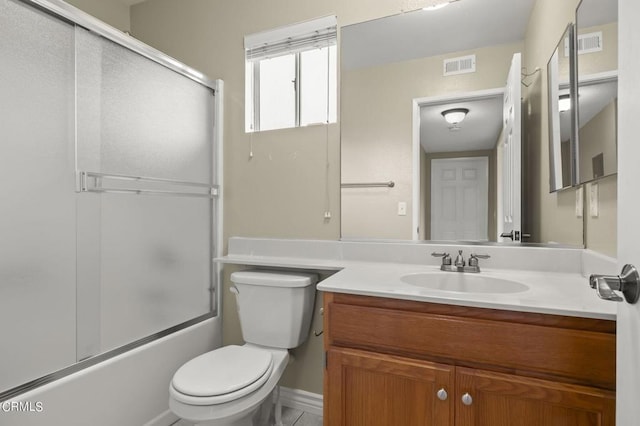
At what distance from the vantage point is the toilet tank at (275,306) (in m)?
1.70

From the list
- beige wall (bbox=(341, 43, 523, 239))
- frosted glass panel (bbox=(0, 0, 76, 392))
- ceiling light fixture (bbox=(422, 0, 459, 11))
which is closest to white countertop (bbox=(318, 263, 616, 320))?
beige wall (bbox=(341, 43, 523, 239))

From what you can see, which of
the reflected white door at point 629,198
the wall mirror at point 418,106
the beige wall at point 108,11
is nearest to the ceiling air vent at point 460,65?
the wall mirror at point 418,106

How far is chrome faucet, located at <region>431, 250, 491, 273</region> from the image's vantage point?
148 centimetres

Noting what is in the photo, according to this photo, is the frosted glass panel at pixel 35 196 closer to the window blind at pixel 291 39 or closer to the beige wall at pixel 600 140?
the window blind at pixel 291 39

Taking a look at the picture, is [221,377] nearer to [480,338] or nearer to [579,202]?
[480,338]

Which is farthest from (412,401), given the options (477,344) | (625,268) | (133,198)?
(133,198)

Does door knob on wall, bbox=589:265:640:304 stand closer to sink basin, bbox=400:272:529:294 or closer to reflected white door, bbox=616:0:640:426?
reflected white door, bbox=616:0:640:426

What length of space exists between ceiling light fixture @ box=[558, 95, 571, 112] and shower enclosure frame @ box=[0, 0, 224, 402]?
1743 mm

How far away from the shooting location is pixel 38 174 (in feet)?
4.10

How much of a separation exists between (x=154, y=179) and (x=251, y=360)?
100cm

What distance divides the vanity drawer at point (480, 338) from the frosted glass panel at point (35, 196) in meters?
1.05

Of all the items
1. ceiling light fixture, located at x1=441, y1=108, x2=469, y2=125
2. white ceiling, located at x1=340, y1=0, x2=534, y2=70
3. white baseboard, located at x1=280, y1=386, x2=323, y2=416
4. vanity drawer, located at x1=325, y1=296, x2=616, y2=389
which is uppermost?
white ceiling, located at x1=340, y1=0, x2=534, y2=70

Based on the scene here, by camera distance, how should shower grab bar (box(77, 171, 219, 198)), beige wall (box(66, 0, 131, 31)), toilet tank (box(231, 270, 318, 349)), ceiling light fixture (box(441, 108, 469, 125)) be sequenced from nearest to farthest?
shower grab bar (box(77, 171, 219, 198)) < ceiling light fixture (box(441, 108, 469, 125)) < toilet tank (box(231, 270, 318, 349)) < beige wall (box(66, 0, 131, 31))

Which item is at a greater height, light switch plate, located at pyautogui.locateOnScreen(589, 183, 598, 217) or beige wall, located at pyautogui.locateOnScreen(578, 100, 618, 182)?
beige wall, located at pyautogui.locateOnScreen(578, 100, 618, 182)
